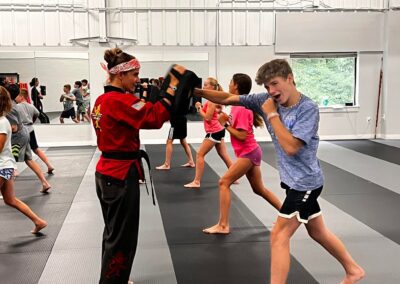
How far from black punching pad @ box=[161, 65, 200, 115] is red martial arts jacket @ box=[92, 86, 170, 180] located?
7cm

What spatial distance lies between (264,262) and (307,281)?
0.46 m

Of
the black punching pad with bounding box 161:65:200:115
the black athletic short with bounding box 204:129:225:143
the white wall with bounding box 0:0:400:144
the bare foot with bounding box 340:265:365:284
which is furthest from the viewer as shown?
the white wall with bounding box 0:0:400:144

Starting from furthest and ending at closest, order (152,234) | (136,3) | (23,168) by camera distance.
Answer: (136,3) < (23,168) < (152,234)

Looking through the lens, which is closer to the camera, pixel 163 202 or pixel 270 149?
pixel 163 202

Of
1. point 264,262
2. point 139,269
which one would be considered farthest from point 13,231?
point 264,262

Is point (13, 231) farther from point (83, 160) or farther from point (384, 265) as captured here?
point (83, 160)

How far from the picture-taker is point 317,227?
9.58ft

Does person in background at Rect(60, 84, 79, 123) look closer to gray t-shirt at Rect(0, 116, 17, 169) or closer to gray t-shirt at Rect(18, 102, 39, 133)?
gray t-shirt at Rect(18, 102, 39, 133)

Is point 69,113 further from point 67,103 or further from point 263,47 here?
point 263,47

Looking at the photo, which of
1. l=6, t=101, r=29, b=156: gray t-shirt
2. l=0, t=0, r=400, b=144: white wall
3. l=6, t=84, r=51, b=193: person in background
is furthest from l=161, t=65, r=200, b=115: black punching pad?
l=0, t=0, r=400, b=144: white wall

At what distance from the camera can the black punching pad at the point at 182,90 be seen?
96.6 inches

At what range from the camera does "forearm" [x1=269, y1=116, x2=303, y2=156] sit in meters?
2.54

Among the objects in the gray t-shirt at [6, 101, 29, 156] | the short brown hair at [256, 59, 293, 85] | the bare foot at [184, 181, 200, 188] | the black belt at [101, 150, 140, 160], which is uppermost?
the short brown hair at [256, 59, 293, 85]

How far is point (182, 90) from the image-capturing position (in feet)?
8.12
